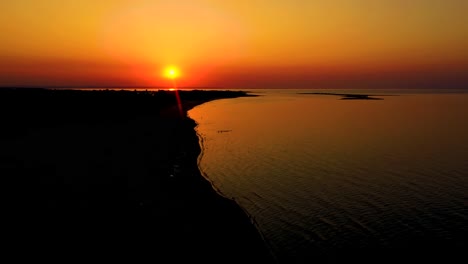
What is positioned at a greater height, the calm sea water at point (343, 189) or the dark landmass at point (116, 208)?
the dark landmass at point (116, 208)

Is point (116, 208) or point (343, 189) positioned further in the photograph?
point (343, 189)

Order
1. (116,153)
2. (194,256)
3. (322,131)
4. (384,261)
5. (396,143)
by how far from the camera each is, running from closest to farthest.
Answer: (194,256) < (384,261) < (116,153) < (396,143) < (322,131)

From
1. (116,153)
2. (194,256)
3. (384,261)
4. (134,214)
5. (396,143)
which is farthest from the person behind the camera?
(396,143)

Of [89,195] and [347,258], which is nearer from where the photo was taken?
[347,258]

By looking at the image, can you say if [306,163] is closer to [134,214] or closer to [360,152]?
[360,152]

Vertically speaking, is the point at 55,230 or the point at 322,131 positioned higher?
the point at 55,230

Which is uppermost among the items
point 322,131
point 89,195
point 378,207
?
point 89,195

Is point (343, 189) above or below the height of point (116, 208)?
below

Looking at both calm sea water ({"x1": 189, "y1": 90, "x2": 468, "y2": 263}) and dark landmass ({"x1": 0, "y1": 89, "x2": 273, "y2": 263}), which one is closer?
dark landmass ({"x1": 0, "y1": 89, "x2": 273, "y2": 263})

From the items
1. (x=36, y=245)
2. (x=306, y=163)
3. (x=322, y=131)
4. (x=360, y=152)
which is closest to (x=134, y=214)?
(x=36, y=245)

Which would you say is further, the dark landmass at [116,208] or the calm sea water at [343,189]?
the calm sea water at [343,189]

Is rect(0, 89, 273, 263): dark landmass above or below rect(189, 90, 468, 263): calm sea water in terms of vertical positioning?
above
